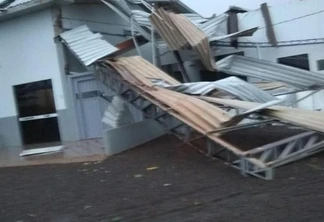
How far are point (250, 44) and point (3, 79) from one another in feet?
26.0

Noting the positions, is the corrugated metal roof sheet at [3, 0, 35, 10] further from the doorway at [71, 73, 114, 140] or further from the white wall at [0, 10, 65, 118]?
the doorway at [71, 73, 114, 140]

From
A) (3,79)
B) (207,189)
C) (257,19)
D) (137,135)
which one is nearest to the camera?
(207,189)

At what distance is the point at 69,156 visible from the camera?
582 inches

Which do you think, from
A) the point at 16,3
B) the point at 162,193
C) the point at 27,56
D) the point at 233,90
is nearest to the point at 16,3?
the point at 16,3

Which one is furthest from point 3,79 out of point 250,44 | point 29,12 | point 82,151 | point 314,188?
point 314,188

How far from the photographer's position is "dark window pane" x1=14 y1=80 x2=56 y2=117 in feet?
62.1

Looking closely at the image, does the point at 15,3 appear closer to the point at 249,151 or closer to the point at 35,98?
the point at 35,98

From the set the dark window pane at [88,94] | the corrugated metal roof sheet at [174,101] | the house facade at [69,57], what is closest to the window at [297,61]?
the house facade at [69,57]

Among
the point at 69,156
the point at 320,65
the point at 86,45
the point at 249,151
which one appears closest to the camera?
the point at 249,151

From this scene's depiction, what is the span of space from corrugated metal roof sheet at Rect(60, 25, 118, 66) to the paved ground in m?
3.95

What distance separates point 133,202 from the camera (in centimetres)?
870

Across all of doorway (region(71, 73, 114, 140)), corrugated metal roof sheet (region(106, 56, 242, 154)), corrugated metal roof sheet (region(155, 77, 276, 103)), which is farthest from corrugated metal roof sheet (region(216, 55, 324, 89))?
doorway (region(71, 73, 114, 140))

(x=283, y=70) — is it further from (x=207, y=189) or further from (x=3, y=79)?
(x=3, y=79)

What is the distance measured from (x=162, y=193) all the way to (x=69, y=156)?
607 cm
